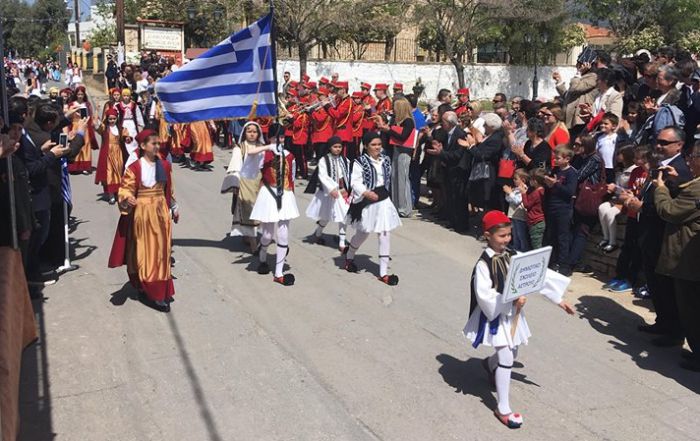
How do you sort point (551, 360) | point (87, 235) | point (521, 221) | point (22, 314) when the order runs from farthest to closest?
1. point (87, 235)
2. point (521, 221)
3. point (551, 360)
4. point (22, 314)

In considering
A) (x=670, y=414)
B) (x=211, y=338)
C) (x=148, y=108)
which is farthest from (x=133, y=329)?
(x=148, y=108)

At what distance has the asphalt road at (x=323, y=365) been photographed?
16.6ft

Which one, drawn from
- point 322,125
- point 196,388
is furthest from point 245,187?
point 322,125

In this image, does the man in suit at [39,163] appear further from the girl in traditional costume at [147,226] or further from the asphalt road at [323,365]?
the girl in traditional costume at [147,226]

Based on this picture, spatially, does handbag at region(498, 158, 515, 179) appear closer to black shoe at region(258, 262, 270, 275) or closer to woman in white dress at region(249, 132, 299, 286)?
woman in white dress at region(249, 132, 299, 286)

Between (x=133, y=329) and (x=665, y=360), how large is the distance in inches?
192

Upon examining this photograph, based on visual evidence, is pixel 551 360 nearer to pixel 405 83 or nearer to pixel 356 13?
pixel 356 13

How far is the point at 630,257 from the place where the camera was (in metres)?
8.13

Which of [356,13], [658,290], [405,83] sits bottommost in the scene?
[658,290]

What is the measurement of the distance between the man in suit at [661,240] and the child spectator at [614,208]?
786mm

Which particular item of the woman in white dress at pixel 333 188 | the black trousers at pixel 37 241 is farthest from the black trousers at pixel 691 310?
the black trousers at pixel 37 241

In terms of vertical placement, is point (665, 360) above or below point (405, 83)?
below

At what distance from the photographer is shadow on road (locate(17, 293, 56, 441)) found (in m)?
4.83

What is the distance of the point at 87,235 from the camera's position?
33.8ft
